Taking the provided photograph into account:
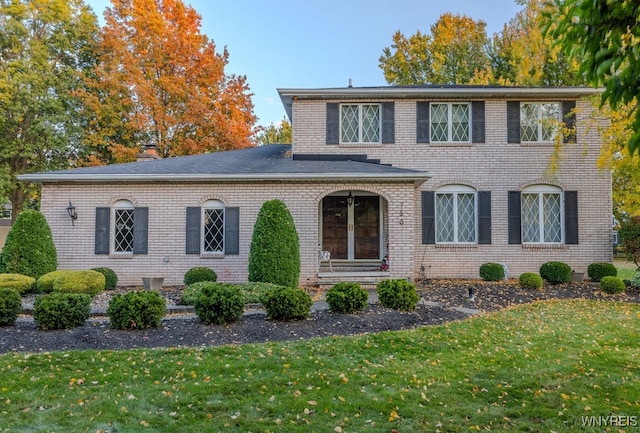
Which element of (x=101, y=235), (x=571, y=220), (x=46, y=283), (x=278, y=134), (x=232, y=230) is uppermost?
(x=278, y=134)

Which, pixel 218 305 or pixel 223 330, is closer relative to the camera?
pixel 223 330

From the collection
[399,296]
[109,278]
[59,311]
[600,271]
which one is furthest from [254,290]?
[600,271]

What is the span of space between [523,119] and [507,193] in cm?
231

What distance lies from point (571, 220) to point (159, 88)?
18218mm

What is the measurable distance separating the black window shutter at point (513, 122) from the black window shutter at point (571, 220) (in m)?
2.29

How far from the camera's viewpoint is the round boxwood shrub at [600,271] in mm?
11248

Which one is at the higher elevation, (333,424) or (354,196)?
(354,196)

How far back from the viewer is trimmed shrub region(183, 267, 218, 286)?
10.2 metres

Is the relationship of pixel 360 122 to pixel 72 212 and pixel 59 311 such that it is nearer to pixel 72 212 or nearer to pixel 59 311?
pixel 72 212

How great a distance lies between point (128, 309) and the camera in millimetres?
5996

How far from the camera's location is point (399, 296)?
23.8 feet

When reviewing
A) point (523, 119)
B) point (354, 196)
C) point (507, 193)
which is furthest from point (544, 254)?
point (354, 196)

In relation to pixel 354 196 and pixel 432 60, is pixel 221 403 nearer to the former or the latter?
pixel 354 196


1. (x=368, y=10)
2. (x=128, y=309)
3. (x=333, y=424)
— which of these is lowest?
(x=333, y=424)
